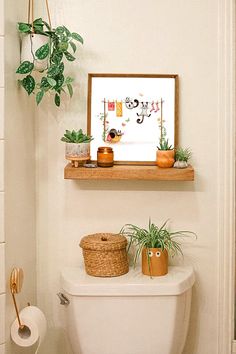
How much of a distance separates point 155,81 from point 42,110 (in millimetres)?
473

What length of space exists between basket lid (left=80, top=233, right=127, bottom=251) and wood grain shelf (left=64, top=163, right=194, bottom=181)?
232mm

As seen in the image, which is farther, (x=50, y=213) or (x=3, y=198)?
(x=50, y=213)

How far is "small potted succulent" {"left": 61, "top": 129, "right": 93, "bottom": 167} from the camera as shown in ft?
6.64

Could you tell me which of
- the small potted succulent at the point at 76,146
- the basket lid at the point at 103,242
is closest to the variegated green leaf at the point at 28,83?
the small potted succulent at the point at 76,146

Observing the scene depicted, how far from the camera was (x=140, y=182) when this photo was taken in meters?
2.20

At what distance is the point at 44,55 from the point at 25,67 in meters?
0.08

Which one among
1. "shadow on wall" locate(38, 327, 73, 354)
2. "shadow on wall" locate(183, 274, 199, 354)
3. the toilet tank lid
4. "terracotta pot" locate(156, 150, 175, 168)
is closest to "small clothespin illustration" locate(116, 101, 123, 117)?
"terracotta pot" locate(156, 150, 175, 168)

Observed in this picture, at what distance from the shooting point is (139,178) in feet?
6.69

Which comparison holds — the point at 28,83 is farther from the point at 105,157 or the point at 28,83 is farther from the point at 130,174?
the point at 130,174

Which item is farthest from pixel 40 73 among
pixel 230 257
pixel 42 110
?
pixel 230 257

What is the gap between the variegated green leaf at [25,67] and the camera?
6.32ft

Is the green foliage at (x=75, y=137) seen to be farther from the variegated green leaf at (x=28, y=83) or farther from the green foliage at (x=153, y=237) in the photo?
the green foliage at (x=153, y=237)

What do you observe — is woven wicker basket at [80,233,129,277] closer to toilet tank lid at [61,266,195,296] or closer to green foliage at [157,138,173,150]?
toilet tank lid at [61,266,195,296]

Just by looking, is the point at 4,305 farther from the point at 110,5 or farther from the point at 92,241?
the point at 110,5
